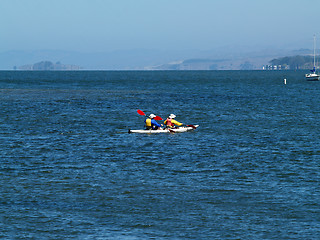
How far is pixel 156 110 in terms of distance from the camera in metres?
84.2

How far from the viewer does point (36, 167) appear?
36.5m

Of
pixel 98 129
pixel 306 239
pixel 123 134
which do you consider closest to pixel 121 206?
pixel 306 239

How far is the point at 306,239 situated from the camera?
74.2ft

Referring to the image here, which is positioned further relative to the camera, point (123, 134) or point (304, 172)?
point (123, 134)

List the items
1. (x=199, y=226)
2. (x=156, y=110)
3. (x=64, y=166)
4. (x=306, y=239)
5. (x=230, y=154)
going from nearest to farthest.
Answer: (x=306, y=239) → (x=199, y=226) → (x=64, y=166) → (x=230, y=154) → (x=156, y=110)

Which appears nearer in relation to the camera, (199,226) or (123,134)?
(199,226)

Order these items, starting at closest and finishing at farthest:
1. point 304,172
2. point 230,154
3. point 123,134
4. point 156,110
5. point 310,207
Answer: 1. point 310,207
2. point 304,172
3. point 230,154
4. point 123,134
5. point 156,110

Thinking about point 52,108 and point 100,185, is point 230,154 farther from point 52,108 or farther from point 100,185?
point 52,108

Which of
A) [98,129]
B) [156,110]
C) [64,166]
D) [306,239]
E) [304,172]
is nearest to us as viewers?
[306,239]

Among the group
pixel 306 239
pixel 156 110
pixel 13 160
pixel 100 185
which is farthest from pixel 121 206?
pixel 156 110

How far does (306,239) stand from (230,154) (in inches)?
758

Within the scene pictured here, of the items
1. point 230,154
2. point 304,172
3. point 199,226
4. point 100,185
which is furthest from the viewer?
point 230,154

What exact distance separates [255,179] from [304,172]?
3744 millimetres

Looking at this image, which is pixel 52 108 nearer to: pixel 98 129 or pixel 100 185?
pixel 98 129
